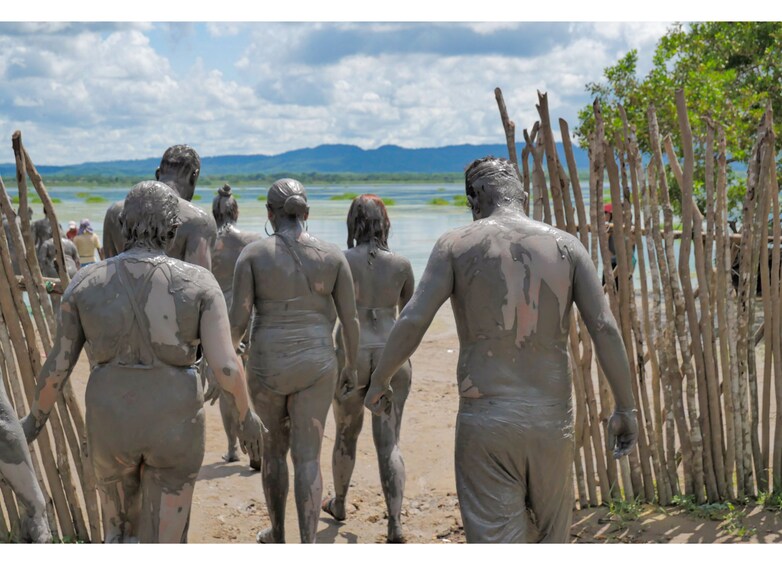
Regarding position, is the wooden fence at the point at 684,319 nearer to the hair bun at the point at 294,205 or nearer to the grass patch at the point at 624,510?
the grass patch at the point at 624,510

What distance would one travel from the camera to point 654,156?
5969 mm

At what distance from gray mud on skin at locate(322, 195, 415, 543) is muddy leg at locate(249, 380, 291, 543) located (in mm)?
664

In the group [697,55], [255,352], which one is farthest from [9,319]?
[697,55]

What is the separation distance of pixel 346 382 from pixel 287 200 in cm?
121

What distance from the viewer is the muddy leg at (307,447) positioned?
5.29 m

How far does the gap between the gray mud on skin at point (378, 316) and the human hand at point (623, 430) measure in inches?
84.3

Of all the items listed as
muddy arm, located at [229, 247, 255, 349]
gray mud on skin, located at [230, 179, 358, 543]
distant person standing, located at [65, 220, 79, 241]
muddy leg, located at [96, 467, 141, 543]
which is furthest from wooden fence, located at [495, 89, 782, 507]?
distant person standing, located at [65, 220, 79, 241]

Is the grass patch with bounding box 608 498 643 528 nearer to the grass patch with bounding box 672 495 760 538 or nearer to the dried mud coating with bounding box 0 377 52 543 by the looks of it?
the grass patch with bounding box 672 495 760 538

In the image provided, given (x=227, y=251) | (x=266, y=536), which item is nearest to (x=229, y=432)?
(x=227, y=251)

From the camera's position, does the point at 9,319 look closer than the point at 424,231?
Yes

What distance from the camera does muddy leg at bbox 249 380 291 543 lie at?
210 inches

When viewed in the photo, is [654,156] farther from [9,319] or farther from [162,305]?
[9,319]

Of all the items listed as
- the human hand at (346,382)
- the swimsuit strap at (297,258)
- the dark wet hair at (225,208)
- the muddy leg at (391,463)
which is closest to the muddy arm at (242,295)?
the swimsuit strap at (297,258)

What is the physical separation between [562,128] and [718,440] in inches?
84.0
